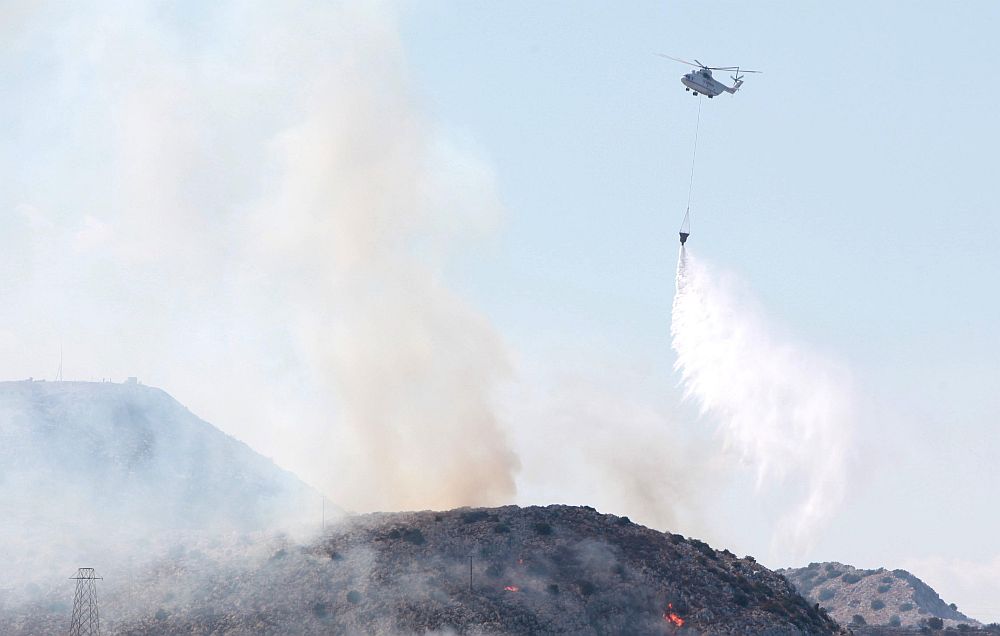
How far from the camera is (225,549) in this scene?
194 m

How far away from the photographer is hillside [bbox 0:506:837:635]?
166 meters

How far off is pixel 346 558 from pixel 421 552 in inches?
412

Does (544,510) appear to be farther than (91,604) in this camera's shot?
Yes

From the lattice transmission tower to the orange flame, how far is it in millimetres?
70841

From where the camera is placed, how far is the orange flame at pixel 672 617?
6590 inches

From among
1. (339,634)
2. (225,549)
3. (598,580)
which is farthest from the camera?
(225,549)

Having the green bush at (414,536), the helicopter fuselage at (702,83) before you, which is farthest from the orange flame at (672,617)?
the helicopter fuselage at (702,83)

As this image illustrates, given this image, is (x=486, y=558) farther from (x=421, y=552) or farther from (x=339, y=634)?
(x=339, y=634)

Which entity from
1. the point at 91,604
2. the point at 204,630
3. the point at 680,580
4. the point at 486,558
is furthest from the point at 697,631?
the point at 91,604

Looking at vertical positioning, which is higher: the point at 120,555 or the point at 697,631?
the point at 120,555

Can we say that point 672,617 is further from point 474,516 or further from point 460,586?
point 474,516

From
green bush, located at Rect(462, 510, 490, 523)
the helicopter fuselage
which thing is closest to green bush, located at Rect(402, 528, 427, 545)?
green bush, located at Rect(462, 510, 490, 523)

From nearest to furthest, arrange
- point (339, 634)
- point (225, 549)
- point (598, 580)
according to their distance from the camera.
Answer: point (339, 634) < point (598, 580) < point (225, 549)

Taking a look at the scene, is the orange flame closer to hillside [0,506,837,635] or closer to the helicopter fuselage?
hillside [0,506,837,635]
